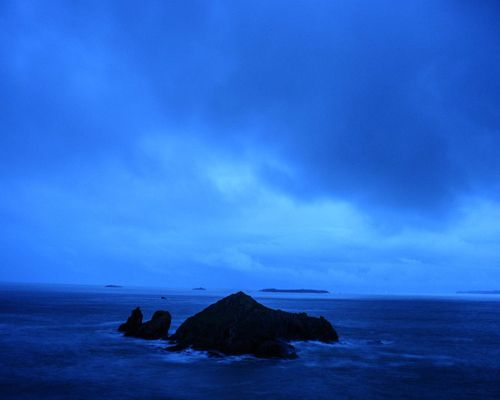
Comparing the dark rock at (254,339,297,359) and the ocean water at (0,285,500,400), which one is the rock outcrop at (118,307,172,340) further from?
the dark rock at (254,339,297,359)

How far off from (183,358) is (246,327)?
27.4ft

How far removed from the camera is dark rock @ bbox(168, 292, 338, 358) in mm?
44062

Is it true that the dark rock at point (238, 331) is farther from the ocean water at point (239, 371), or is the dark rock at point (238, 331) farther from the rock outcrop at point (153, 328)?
the rock outcrop at point (153, 328)

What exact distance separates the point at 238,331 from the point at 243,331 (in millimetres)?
570

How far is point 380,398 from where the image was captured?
94.7ft

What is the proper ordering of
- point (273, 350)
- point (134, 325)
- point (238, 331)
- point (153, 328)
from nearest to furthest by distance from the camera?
point (273, 350), point (238, 331), point (153, 328), point (134, 325)

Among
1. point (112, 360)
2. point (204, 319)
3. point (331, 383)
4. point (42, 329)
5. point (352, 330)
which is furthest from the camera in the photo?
point (352, 330)

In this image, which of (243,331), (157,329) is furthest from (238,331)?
(157,329)

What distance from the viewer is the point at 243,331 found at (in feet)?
152

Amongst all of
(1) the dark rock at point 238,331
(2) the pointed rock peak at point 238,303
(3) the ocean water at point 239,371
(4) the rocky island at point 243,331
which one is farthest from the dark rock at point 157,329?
(2) the pointed rock peak at point 238,303

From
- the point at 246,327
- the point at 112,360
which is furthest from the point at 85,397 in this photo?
the point at 246,327

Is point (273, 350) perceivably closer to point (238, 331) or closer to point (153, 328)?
point (238, 331)

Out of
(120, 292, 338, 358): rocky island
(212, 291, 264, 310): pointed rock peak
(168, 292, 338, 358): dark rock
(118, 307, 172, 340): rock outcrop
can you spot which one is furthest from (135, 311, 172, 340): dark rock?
(212, 291, 264, 310): pointed rock peak

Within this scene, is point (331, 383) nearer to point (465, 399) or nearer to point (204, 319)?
point (465, 399)
